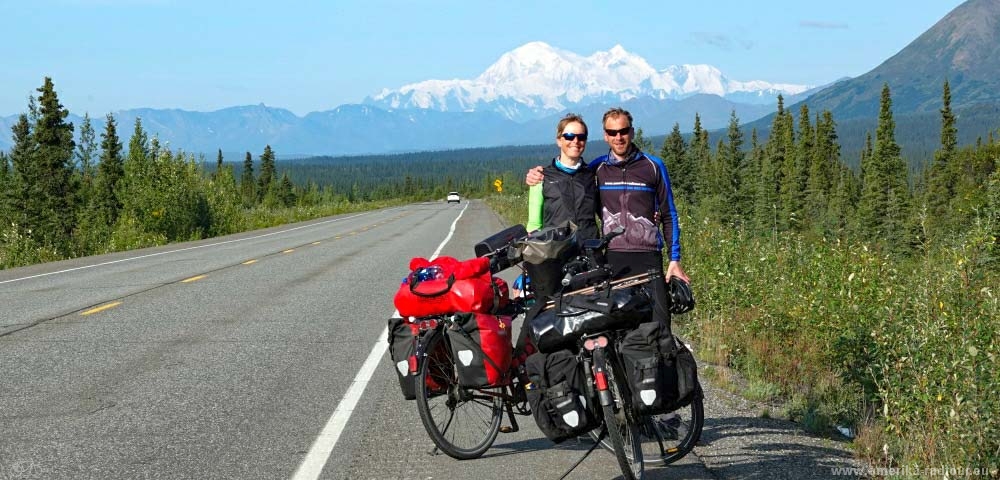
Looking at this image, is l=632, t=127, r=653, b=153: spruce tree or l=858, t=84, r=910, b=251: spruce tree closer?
l=632, t=127, r=653, b=153: spruce tree

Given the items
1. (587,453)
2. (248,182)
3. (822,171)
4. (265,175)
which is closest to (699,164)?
(822,171)

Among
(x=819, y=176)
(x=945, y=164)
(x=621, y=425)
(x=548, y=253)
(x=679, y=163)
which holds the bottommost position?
(x=819, y=176)

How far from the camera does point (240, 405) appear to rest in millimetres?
7387

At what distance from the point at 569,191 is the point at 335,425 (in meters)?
2.27

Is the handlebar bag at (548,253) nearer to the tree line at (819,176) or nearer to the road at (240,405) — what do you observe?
the road at (240,405)

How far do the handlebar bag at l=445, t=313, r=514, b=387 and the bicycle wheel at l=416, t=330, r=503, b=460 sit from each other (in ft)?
0.51

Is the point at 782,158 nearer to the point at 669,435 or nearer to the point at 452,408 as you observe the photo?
the point at 669,435

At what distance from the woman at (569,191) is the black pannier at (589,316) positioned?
0.96 meters

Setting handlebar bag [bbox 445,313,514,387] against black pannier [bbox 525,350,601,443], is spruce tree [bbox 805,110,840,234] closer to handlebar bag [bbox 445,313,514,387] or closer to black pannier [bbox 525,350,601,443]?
handlebar bag [bbox 445,313,514,387]

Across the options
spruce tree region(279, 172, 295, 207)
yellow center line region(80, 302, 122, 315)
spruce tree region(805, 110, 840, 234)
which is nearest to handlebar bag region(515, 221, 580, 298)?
yellow center line region(80, 302, 122, 315)

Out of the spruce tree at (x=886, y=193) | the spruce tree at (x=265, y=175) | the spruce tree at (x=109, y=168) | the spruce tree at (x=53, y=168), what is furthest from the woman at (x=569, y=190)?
the spruce tree at (x=265, y=175)

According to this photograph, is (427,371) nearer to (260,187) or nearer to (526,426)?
(526,426)

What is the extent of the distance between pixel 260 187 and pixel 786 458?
15890 cm

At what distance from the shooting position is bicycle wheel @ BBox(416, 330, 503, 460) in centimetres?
581
